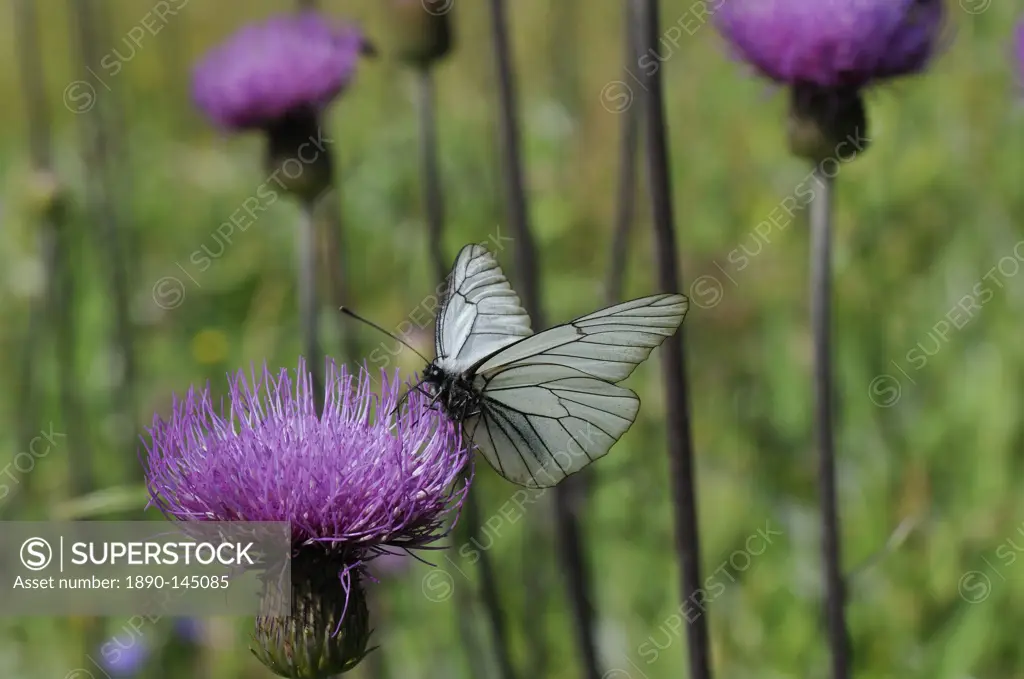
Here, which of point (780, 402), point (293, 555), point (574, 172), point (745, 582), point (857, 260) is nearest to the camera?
point (293, 555)

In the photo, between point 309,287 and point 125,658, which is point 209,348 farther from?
point 309,287

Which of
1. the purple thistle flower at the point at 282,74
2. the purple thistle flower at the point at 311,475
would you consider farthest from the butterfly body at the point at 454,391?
the purple thistle flower at the point at 282,74

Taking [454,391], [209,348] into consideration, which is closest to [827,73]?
[454,391]

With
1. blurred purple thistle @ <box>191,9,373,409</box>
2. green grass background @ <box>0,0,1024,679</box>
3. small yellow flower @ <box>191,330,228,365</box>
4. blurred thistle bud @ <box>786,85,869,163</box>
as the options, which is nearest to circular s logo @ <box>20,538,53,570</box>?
green grass background @ <box>0,0,1024,679</box>

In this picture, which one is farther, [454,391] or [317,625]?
[454,391]

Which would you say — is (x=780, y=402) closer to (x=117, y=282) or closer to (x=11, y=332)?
(x=117, y=282)

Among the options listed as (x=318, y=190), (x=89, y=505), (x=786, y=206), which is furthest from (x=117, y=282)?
(x=786, y=206)

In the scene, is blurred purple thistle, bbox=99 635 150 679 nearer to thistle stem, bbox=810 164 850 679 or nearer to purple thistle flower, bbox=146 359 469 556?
purple thistle flower, bbox=146 359 469 556
